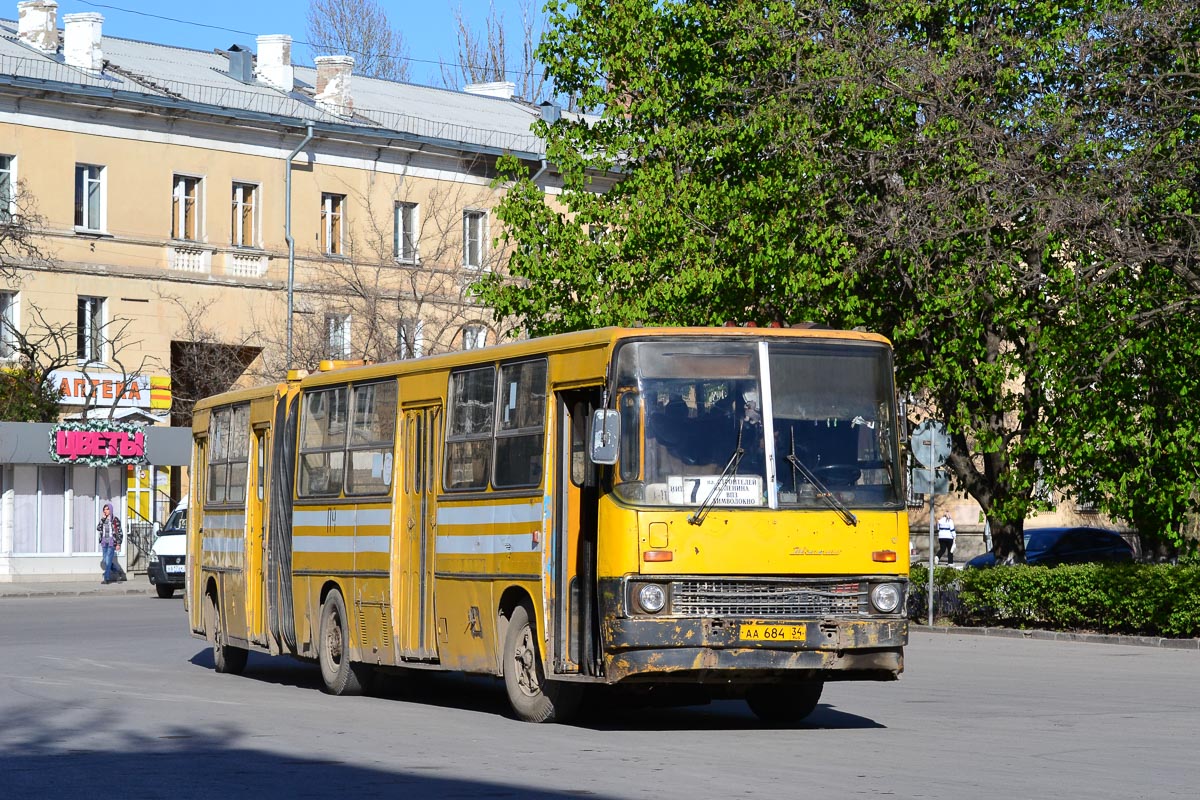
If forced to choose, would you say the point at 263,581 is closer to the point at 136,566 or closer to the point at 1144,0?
the point at 1144,0

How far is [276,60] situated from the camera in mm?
61281

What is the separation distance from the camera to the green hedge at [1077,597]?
26.9m

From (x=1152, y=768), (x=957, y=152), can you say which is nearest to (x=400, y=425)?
(x=1152, y=768)

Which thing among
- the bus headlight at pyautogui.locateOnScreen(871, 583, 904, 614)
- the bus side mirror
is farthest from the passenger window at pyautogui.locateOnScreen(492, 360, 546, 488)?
the bus headlight at pyautogui.locateOnScreen(871, 583, 904, 614)

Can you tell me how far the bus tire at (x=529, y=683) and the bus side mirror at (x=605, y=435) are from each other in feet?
6.20

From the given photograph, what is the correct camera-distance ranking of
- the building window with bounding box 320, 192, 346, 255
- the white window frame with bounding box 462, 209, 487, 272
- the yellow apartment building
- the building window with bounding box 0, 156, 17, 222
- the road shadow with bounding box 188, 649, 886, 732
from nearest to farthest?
the road shadow with bounding box 188, 649, 886, 732 → the building window with bounding box 0, 156, 17, 222 → the yellow apartment building → the building window with bounding box 320, 192, 346, 255 → the white window frame with bounding box 462, 209, 487, 272

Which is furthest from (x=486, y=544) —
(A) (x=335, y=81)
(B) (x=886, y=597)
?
(A) (x=335, y=81)

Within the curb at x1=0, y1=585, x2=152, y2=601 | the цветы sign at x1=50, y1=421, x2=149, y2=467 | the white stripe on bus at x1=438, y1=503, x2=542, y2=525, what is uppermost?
the цветы sign at x1=50, y1=421, x2=149, y2=467

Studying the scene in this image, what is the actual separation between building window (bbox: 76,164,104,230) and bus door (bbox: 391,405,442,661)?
3654 centimetres

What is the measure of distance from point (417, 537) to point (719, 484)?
3.87m

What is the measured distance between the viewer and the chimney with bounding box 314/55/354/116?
60.8 metres

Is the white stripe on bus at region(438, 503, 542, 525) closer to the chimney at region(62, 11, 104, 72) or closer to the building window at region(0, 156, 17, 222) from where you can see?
the building window at region(0, 156, 17, 222)

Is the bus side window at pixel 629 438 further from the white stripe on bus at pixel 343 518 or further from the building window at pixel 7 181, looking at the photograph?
the building window at pixel 7 181

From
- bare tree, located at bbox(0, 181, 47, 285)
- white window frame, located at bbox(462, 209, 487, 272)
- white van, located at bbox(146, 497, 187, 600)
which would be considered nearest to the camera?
white van, located at bbox(146, 497, 187, 600)
